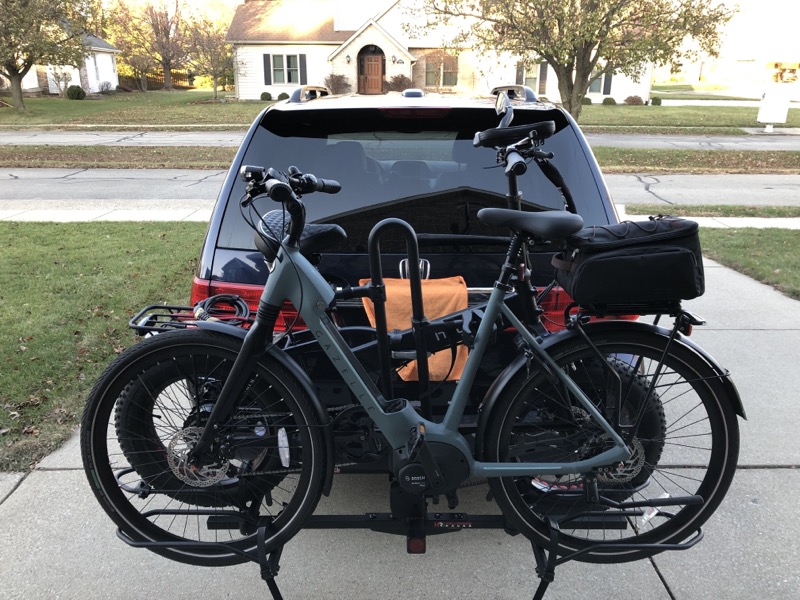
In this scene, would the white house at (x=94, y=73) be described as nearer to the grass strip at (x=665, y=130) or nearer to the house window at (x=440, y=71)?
the house window at (x=440, y=71)

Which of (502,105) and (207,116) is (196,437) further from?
(207,116)

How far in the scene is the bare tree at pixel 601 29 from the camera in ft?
54.1

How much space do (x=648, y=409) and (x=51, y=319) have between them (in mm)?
4758

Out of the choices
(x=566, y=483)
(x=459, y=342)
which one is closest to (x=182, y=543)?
(x=459, y=342)

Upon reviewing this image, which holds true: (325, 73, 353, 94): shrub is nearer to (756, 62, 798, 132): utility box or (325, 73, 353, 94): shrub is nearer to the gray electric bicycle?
(756, 62, 798, 132): utility box

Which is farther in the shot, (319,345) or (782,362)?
(782,362)

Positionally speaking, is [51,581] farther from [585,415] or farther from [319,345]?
[585,415]

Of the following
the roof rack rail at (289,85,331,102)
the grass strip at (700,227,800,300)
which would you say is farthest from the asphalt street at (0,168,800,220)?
the roof rack rail at (289,85,331,102)

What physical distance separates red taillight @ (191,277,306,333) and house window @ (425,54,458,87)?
37886 mm

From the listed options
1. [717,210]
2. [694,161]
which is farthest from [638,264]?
[694,161]

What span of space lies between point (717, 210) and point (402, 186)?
885 centimetres

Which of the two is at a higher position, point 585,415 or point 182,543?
point 585,415

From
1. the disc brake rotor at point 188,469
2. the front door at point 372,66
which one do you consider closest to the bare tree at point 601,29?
the disc brake rotor at point 188,469

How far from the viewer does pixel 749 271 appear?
695 centimetres
